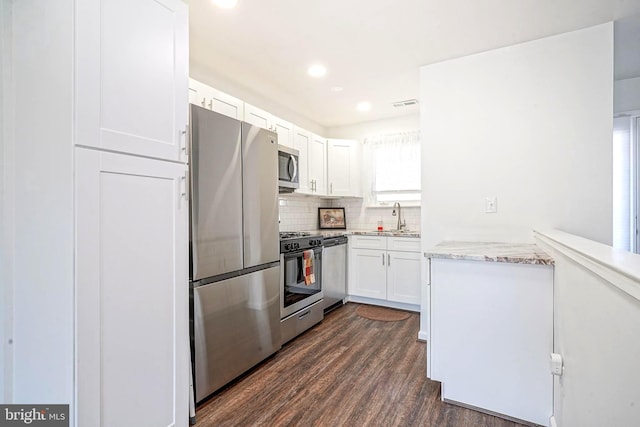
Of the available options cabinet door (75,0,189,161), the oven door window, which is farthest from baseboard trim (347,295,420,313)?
cabinet door (75,0,189,161)

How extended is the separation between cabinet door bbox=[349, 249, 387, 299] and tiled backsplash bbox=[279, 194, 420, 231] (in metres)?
0.69

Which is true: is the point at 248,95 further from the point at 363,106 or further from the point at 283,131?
the point at 363,106

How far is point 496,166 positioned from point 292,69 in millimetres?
1959

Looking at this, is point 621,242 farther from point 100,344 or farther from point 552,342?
point 100,344

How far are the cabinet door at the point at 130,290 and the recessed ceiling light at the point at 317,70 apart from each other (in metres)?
1.80

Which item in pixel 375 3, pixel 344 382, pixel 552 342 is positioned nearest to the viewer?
pixel 552 342

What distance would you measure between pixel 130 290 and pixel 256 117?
215 cm

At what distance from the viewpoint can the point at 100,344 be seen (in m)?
1.21

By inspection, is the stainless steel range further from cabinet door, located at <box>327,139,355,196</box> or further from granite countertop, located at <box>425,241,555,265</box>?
granite countertop, located at <box>425,241,555,265</box>

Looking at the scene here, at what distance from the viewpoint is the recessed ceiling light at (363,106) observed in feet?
12.5

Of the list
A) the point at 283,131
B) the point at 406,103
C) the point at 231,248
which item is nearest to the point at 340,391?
the point at 231,248

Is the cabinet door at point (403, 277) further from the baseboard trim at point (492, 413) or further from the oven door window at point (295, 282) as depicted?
the baseboard trim at point (492, 413)

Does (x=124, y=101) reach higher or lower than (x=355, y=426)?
higher

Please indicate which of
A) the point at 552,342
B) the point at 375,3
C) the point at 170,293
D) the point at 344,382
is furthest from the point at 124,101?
the point at 552,342
